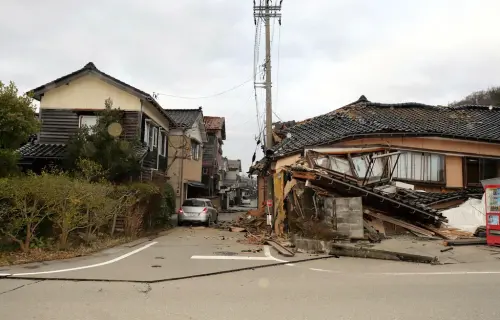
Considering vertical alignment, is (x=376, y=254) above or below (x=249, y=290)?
above

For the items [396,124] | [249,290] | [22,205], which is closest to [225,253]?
[249,290]

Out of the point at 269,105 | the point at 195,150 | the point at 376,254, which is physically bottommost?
the point at 376,254

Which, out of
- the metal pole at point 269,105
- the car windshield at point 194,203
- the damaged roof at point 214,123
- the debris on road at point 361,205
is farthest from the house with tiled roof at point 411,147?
the damaged roof at point 214,123

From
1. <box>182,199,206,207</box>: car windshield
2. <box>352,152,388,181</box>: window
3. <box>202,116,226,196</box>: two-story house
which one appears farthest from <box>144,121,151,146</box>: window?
<box>202,116,226,196</box>: two-story house

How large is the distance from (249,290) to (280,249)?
15.8 feet

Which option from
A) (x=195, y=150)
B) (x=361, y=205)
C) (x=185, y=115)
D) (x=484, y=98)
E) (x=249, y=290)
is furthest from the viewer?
(x=484, y=98)

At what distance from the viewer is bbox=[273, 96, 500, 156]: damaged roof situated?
15.8 metres

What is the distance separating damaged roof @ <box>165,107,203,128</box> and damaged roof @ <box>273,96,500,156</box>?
1024cm

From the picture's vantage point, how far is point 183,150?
2795cm

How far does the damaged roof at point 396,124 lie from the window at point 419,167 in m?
0.89

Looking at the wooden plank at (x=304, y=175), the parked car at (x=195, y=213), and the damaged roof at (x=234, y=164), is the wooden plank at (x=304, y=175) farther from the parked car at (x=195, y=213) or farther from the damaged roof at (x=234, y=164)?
the damaged roof at (x=234, y=164)

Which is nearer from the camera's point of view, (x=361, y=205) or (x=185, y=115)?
(x=361, y=205)

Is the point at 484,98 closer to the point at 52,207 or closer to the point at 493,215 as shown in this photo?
the point at 493,215

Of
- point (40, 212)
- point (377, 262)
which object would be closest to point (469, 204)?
point (377, 262)
